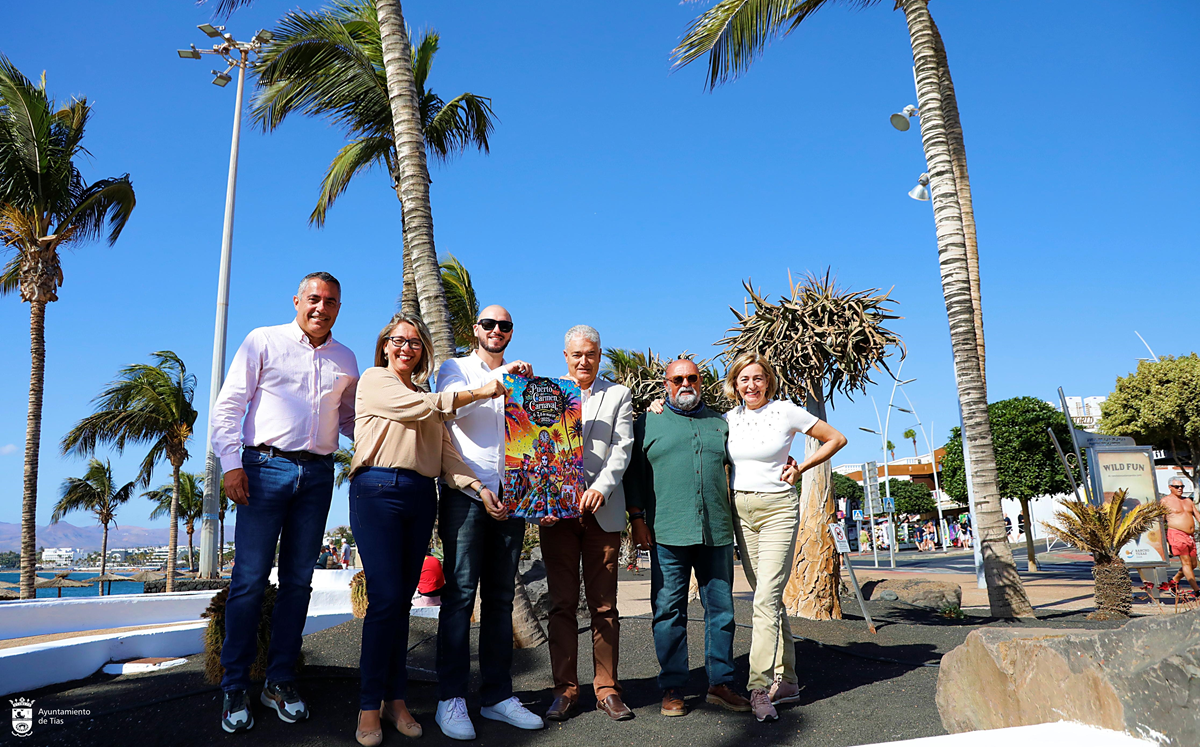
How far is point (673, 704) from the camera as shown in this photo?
384cm

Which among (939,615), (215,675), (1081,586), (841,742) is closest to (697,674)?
(841,742)

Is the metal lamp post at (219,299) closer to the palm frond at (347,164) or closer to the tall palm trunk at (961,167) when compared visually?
the palm frond at (347,164)

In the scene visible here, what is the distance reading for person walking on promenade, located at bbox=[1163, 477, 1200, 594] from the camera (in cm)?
1078

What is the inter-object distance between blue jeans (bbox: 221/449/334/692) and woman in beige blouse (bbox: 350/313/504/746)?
0.29 metres

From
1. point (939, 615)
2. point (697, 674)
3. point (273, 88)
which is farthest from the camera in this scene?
point (273, 88)

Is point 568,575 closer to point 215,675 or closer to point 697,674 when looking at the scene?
point 697,674

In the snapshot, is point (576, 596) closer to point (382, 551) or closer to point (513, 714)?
point (513, 714)

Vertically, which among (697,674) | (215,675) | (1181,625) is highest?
(1181,625)

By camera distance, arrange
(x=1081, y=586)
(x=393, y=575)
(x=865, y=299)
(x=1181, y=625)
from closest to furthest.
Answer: (x=1181, y=625)
(x=393, y=575)
(x=865, y=299)
(x=1081, y=586)

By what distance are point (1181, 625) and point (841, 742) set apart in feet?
5.10

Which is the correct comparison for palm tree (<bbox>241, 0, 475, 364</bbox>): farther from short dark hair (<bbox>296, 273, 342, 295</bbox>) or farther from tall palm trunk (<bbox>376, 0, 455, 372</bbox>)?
short dark hair (<bbox>296, 273, 342, 295</bbox>)

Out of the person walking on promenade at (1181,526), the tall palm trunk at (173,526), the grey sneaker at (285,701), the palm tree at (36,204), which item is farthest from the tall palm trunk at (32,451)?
the person walking on promenade at (1181,526)

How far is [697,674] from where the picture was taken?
4.80 meters

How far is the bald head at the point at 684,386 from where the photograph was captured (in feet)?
14.0
